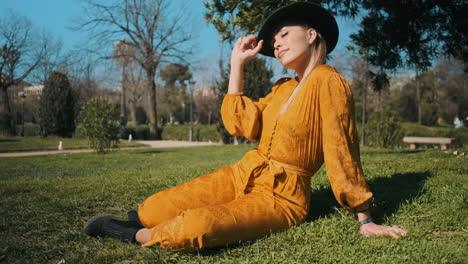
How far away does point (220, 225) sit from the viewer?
2.01 m

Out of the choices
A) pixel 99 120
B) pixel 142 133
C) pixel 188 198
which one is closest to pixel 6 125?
pixel 142 133

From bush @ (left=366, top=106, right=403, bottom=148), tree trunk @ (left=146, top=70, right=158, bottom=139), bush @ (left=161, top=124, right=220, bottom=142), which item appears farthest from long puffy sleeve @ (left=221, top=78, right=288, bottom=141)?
tree trunk @ (left=146, top=70, right=158, bottom=139)

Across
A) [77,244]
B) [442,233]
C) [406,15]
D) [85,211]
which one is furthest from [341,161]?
[406,15]

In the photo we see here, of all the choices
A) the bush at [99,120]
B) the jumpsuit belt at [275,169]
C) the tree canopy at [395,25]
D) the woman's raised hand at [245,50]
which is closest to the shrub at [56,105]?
the bush at [99,120]

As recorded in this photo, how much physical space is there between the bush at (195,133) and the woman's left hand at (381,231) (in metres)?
23.6

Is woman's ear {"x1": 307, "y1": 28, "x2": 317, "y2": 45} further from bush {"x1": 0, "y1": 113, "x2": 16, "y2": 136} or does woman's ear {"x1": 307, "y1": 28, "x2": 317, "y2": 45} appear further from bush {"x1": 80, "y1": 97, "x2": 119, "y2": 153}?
→ bush {"x1": 0, "y1": 113, "x2": 16, "y2": 136}

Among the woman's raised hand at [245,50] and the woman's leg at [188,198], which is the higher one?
the woman's raised hand at [245,50]

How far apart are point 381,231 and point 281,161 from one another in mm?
805

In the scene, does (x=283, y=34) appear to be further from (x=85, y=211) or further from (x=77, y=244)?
(x=85, y=211)

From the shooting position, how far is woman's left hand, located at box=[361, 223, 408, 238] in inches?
90.7

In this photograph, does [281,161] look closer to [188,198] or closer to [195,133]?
[188,198]

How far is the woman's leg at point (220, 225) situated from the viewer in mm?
1977

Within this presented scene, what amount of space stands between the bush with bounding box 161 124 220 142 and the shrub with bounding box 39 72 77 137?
32.2 feet

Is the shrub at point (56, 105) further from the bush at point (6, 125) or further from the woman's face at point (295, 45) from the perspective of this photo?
the woman's face at point (295, 45)
